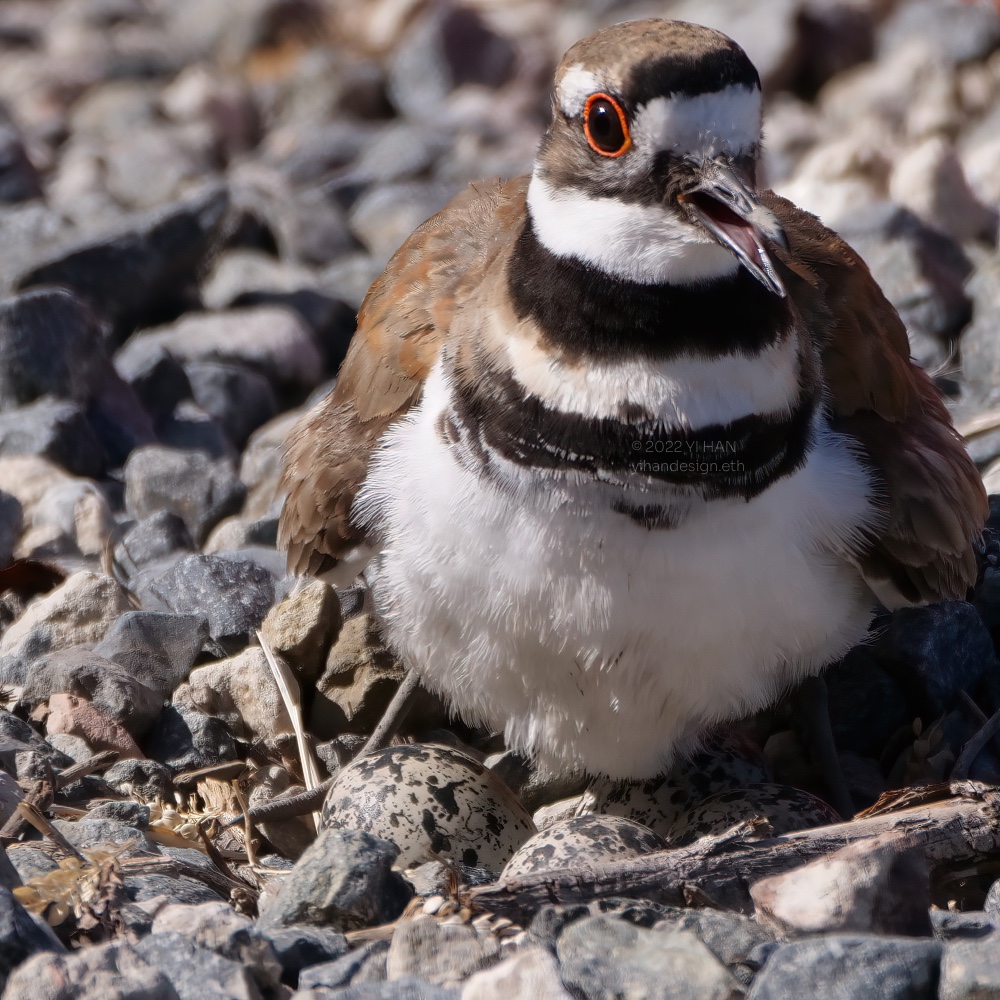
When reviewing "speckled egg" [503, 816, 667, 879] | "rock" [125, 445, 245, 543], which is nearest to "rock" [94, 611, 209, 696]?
"rock" [125, 445, 245, 543]

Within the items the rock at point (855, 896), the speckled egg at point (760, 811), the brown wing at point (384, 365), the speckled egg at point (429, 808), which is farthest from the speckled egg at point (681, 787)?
the brown wing at point (384, 365)

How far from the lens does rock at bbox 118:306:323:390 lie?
711cm

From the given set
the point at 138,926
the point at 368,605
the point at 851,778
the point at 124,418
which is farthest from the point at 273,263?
the point at 138,926

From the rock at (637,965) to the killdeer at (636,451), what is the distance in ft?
3.27

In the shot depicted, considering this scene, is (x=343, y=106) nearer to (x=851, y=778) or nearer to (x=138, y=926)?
(x=851, y=778)

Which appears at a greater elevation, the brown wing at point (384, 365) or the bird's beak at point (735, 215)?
the bird's beak at point (735, 215)

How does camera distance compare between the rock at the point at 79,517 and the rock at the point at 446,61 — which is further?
the rock at the point at 446,61

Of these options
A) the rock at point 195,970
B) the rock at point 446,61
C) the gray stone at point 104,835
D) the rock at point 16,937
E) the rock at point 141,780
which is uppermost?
the rock at point 446,61

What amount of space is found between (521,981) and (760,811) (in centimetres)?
137

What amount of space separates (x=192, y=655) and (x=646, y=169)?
2.29 metres

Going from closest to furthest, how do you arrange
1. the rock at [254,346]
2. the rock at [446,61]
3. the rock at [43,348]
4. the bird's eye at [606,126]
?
the bird's eye at [606,126] → the rock at [43,348] → the rock at [254,346] → the rock at [446,61]

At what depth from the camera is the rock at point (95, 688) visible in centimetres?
457

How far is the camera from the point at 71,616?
16.4 feet

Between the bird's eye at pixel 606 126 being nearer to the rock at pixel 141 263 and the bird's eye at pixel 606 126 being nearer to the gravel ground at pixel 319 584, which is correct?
the gravel ground at pixel 319 584
